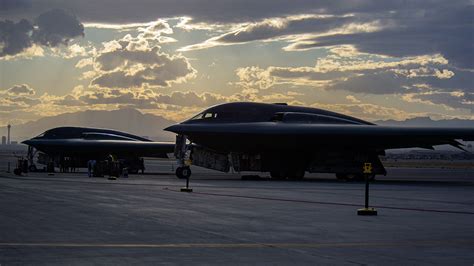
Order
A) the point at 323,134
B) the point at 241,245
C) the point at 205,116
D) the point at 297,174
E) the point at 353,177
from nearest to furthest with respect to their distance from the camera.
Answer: the point at 241,245 → the point at 323,134 → the point at 205,116 → the point at 353,177 → the point at 297,174

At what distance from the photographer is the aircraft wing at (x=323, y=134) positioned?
48.1 metres

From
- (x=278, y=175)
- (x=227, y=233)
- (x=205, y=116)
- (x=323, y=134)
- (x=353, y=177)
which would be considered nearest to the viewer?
(x=227, y=233)

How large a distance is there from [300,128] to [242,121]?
13.6 feet

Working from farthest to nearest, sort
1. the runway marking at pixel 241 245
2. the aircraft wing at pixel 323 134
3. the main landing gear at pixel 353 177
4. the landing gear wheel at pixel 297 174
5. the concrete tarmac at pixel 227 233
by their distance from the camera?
1. the landing gear wheel at pixel 297 174
2. the main landing gear at pixel 353 177
3. the aircraft wing at pixel 323 134
4. the runway marking at pixel 241 245
5. the concrete tarmac at pixel 227 233

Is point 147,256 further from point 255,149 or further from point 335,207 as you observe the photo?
point 255,149

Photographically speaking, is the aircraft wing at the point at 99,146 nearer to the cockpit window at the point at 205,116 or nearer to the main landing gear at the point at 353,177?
the cockpit window at the point at 205,116

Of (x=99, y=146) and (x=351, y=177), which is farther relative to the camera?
(x=99, y=146)

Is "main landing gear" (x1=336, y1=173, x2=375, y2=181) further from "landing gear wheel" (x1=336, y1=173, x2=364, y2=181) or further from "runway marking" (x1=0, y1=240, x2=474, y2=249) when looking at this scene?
"runway marking" (x1=0, y1=240, x2=474, y2=249)

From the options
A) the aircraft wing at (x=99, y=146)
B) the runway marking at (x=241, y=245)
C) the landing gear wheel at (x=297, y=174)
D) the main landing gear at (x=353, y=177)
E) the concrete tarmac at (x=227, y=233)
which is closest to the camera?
the concrete tarmac at (x=227, y=233)

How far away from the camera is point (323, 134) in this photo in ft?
162

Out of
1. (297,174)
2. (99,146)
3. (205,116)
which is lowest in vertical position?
(297,174)

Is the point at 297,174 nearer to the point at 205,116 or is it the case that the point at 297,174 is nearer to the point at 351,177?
the point at 351,177

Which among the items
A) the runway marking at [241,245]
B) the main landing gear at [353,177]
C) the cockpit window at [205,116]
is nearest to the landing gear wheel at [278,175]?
the main landing gear at [353,177]

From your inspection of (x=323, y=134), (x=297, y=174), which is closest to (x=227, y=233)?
(x=323, y=134)
